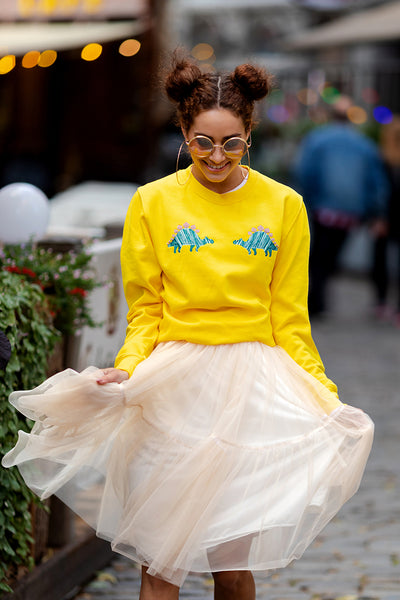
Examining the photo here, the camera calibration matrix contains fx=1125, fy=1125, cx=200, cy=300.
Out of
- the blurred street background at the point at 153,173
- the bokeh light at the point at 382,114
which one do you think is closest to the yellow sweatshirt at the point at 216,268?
the blurred street background at the point at 153,173

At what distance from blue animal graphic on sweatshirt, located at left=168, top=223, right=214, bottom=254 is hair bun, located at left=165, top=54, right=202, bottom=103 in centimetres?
40

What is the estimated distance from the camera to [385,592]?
15.8 feet

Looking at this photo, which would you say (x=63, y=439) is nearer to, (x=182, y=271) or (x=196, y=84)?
(x=182, y=271)

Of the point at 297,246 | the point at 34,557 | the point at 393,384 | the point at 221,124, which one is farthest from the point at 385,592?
the point at 393,384

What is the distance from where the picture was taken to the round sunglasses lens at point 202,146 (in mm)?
3307

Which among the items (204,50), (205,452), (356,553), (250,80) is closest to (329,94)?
(356,553)

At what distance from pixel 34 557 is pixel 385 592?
4.95ft

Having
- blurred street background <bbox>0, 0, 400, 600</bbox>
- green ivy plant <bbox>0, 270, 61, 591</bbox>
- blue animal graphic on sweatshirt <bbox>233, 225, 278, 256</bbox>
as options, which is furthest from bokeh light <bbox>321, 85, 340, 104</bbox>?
blue animal graphic on sweatshirt <bbox>233, 225, 278, 256</bbox>

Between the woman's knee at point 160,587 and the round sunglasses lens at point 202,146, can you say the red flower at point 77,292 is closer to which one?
the round sunglasses lens at point 202,146

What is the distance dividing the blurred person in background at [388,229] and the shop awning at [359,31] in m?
1.46

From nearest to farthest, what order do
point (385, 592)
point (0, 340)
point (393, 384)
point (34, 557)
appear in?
1. point (0, 340)
2. point (34, 557)
3. point (385, 592)
4. point (393, 384)

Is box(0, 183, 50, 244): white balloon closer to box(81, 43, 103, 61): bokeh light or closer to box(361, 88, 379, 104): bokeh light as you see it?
box(81, 43, 103, 61): bokeh light

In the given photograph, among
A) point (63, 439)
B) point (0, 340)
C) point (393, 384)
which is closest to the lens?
point (63, 439)

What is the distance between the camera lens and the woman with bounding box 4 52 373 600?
3.24 meters
